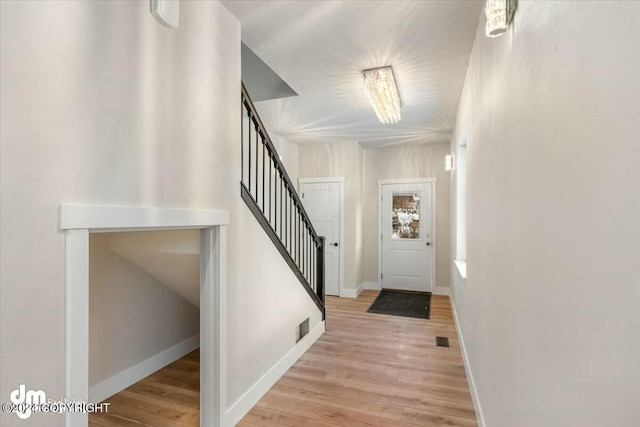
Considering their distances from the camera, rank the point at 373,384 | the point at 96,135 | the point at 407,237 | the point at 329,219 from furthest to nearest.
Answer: the point at 407,237 → the point at 329,219 → the point at 373,384 → the point at 96,135

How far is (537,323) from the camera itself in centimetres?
106

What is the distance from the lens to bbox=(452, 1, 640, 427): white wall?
1.94ft

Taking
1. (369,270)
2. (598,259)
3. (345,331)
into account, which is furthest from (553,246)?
(369,270)

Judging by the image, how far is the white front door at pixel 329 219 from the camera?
576 cm

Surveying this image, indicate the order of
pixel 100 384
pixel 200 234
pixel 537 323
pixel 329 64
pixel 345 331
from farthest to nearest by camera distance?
1. pixel 345 331
2. pixel 329 64
3. pixel 100 384
4. pixel 200 234
5. pixel 537 323

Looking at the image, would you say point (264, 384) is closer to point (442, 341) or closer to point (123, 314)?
point (123, 314)

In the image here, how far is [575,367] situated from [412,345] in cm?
293

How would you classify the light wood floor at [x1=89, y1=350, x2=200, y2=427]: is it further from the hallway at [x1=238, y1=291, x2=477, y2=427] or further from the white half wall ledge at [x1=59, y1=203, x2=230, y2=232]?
the white half wall ledge at [x1=59, y1=203, x2=230, y2=232]

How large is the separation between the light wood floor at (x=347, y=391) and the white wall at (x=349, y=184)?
1995 mm

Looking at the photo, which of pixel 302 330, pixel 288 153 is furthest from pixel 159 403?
pixel 288 153

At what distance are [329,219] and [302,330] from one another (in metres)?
2.74

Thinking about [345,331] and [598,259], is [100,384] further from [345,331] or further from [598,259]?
[598,259]

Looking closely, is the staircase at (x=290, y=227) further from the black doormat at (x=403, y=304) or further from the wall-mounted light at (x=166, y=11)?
the black doormat at (x=403, y=304)

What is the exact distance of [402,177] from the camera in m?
5.95
